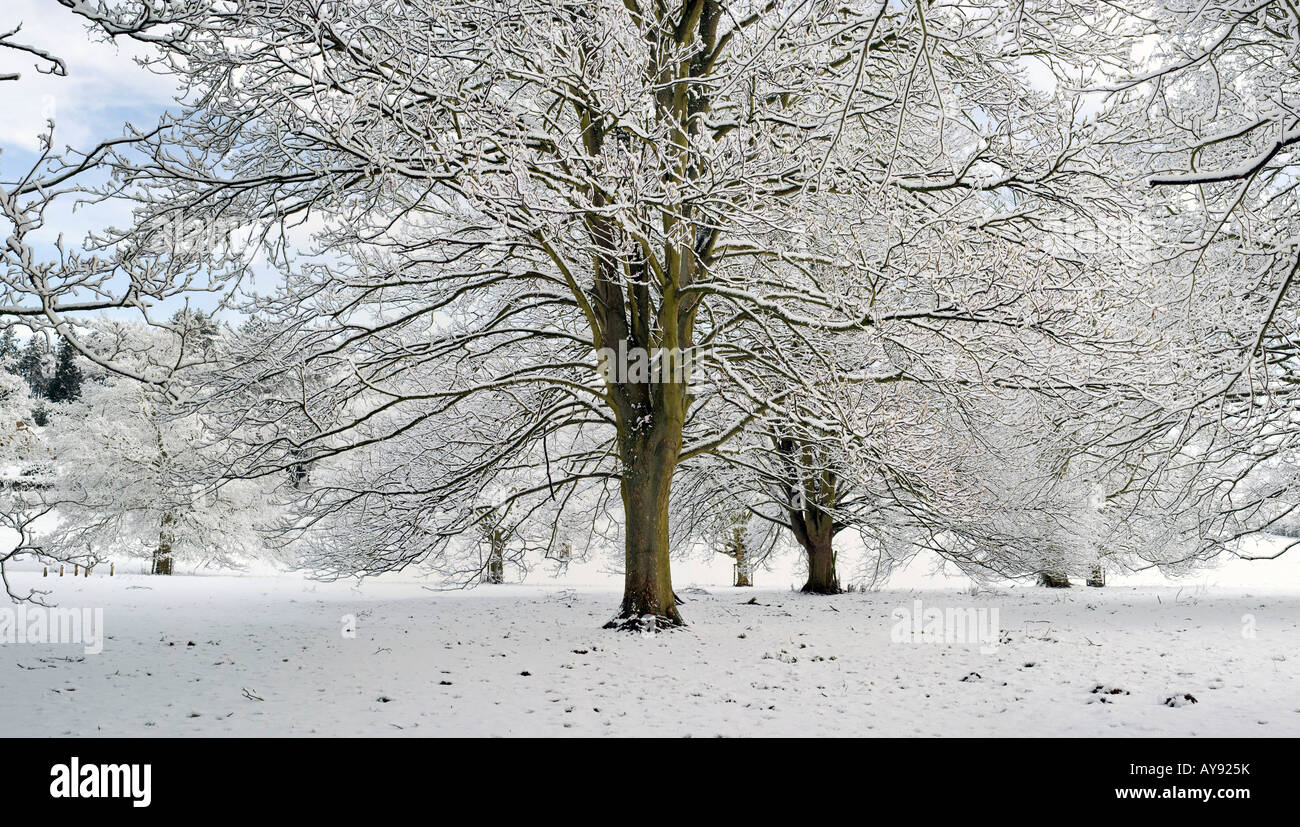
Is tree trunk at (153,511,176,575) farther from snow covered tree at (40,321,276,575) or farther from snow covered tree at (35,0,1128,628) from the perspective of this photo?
snow covered tree at (35,0,1128,628)

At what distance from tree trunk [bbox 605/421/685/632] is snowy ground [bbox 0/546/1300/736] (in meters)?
0.43

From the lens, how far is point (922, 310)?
8070mm

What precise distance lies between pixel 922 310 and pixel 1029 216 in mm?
1828

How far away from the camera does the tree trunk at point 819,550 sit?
15359 mm

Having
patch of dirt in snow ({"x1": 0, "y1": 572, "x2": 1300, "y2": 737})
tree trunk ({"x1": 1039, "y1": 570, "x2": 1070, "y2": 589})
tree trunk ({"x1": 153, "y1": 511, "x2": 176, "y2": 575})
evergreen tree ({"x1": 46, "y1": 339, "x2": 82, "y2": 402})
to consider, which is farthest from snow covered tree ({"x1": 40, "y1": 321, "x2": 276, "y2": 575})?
tree trunk ({"x1": 1039, "y1": 570, "x2": 1070, "y2": 589})

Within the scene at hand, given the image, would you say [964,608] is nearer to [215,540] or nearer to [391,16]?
[391,16]

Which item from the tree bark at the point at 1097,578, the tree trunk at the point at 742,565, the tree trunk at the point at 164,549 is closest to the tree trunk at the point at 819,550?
the tree trunk at the point at 742,565

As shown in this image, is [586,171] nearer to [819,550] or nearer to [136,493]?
[819,550]

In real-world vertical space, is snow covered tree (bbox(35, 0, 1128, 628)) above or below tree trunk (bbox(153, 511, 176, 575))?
above

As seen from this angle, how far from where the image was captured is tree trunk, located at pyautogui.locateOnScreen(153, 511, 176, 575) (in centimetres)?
2241

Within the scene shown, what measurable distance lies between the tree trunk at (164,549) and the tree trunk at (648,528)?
18.5 metres

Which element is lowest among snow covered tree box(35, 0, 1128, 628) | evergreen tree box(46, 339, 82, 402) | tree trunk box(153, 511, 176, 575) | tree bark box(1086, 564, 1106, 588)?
tree bark box(1086, 564, 1106, 588)

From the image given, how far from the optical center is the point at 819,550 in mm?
15531
